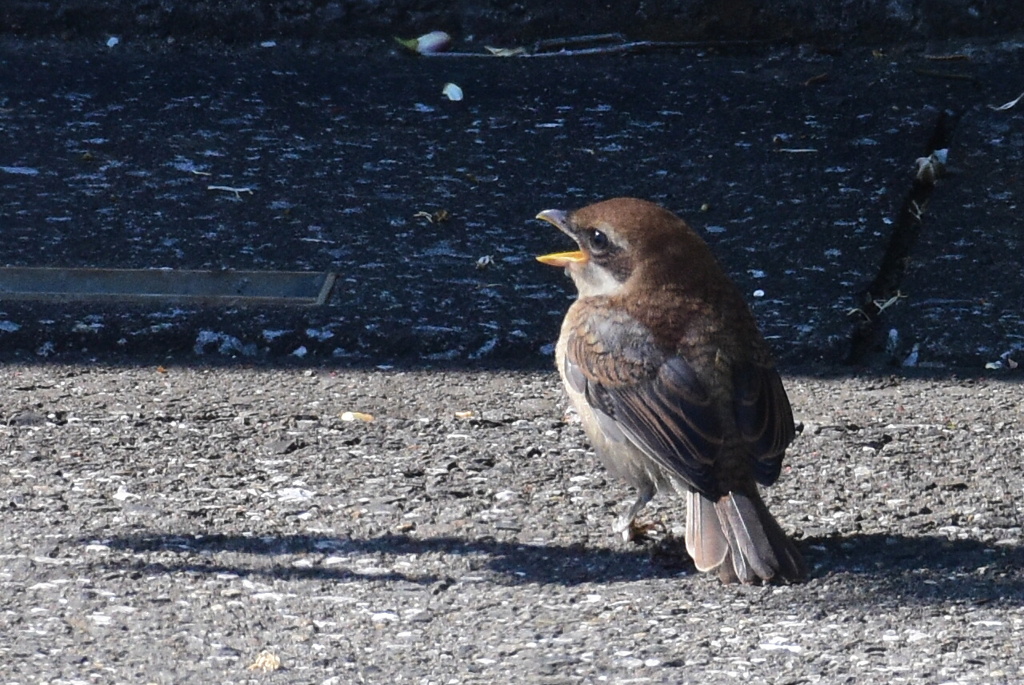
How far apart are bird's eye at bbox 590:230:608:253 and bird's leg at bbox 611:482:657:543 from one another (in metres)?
0.72

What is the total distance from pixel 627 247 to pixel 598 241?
13 centimetres

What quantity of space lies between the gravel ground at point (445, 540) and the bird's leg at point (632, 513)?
0.05 meters

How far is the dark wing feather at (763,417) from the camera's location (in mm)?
3908

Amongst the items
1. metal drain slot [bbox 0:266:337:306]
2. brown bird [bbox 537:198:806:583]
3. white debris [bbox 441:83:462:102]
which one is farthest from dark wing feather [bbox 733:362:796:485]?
white debris [bbox 441:83:462:102]

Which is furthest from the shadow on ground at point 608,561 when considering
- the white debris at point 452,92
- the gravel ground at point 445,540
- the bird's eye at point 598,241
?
the white debris at point 452,92

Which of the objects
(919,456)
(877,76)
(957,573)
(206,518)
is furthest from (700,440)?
(877,76)

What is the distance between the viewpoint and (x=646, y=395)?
404 centimetres

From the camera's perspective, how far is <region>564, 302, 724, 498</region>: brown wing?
3.92 metres

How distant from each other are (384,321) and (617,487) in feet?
4.42

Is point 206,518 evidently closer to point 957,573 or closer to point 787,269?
point 957,573

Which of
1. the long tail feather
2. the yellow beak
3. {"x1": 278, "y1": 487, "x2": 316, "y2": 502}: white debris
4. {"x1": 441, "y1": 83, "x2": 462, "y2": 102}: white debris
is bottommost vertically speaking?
{"x1": 278, "y1": 487, "x2": 316, "y2": 502}: white debris

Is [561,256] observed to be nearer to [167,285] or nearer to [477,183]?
[167,285]

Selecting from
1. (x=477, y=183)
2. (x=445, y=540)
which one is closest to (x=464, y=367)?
(x=445, y=540)

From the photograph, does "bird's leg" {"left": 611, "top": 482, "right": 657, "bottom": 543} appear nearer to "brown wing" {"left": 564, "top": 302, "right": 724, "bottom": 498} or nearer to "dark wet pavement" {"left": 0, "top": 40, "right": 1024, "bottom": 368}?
"brown wing" {"left": 564, "top": 302, "right": 724, "bottom": 498}
